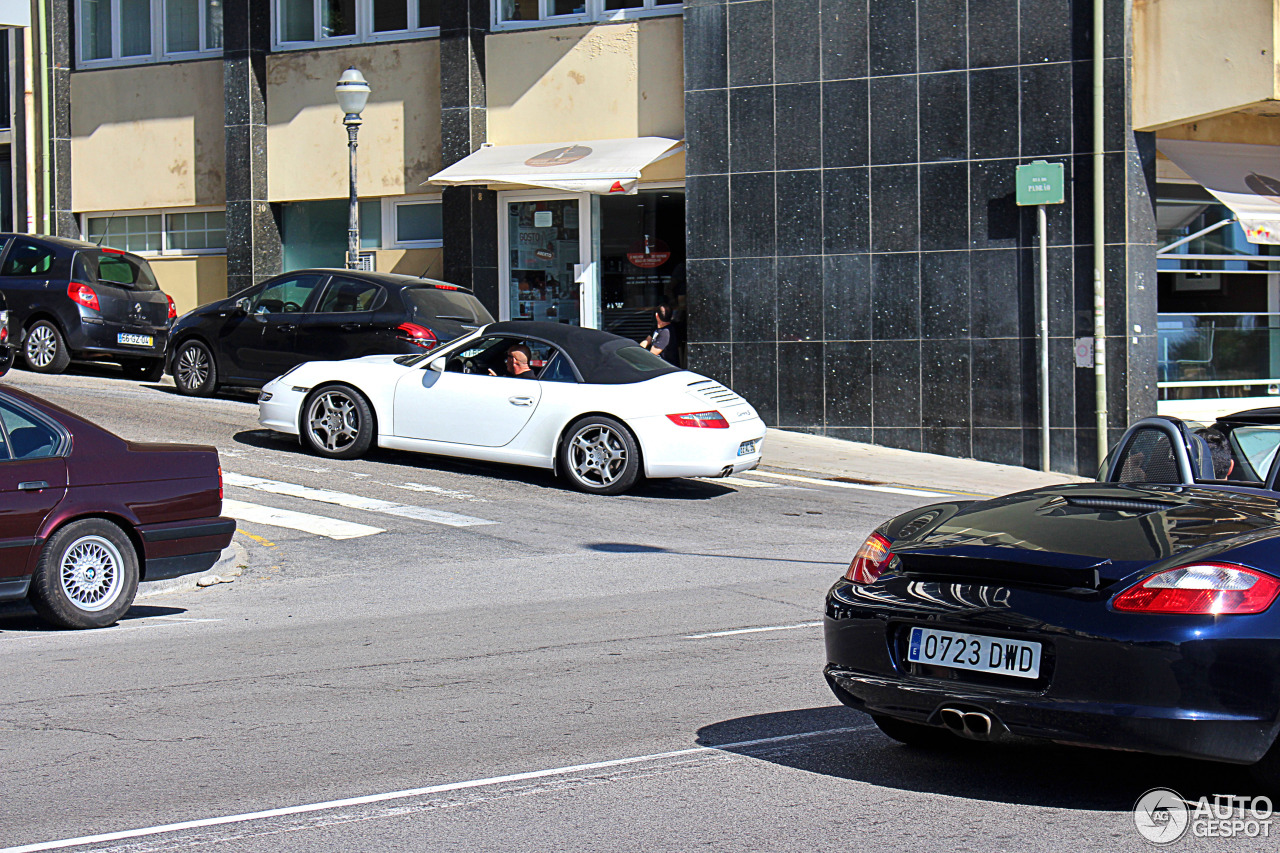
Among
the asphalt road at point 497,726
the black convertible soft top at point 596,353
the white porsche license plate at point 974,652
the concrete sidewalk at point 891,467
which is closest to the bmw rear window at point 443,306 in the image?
the black convertible soft top at point 596,353

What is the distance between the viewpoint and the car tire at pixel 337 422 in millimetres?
14750

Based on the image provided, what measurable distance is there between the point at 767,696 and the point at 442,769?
1.77 m

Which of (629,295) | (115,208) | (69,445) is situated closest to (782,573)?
(69,445)

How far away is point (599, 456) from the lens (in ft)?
45.7

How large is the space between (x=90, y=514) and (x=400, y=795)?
4.25 meters

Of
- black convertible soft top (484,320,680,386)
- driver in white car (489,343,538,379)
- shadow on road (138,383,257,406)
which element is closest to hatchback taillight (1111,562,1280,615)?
black convertible soft top (484,320,680,386)

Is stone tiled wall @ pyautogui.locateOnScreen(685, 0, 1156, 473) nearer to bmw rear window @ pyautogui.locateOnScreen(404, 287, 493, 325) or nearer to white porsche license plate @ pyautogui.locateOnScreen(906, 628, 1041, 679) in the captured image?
bmw rear window @ pyautogui.locateOnScreen(404, 287, 493, 325)

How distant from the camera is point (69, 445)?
8336 millimetres

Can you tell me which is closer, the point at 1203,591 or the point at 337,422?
the point at 1203,591

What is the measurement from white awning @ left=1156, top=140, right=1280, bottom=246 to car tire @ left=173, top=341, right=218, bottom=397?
1223 cm

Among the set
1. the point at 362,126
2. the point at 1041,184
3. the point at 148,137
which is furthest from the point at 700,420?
the point at 148,137

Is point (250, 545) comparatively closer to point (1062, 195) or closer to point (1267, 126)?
point (1062, 195)

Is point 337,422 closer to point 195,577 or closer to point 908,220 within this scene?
point 195,577

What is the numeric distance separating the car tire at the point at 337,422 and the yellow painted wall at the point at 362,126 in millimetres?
8408
